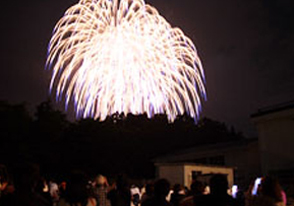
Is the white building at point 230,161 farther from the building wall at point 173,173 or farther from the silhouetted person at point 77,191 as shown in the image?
the silhouetted person at point 77,191

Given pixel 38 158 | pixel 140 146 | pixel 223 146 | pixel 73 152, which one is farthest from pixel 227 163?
pixel 38 158

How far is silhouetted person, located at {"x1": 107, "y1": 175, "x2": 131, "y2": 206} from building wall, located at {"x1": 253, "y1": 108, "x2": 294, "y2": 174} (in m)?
20.7

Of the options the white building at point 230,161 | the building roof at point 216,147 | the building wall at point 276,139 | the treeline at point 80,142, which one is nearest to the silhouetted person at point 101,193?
the white building at point 230,161

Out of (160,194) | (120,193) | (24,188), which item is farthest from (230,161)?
(24,188)

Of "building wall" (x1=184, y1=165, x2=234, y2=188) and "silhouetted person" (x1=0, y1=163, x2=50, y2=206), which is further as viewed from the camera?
"building wall" (x1=184, y1=165, x2=234, y2=188)

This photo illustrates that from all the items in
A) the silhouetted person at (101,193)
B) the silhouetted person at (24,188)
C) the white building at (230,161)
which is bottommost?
the silhouetted person at (101,193)

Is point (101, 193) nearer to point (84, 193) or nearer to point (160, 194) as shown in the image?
point (160, 194)

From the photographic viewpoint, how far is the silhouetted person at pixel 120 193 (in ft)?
24.8

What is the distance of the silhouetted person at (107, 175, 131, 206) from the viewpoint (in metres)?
7.57

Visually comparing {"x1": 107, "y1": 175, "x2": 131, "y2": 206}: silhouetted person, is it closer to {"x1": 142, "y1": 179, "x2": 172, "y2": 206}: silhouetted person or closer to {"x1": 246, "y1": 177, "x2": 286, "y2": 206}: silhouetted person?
{"x1": 142, "y1": 179, "x2": 172, "y2": 206}: silhouetted person

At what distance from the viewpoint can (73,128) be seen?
3806 cm

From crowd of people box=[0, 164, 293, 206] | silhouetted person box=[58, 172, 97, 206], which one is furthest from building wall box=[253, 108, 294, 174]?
silhouetted person box=[58, 172, 97, 206]

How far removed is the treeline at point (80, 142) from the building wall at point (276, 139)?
13.3 meters

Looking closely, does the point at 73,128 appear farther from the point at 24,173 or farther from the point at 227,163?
the point at 24,173
